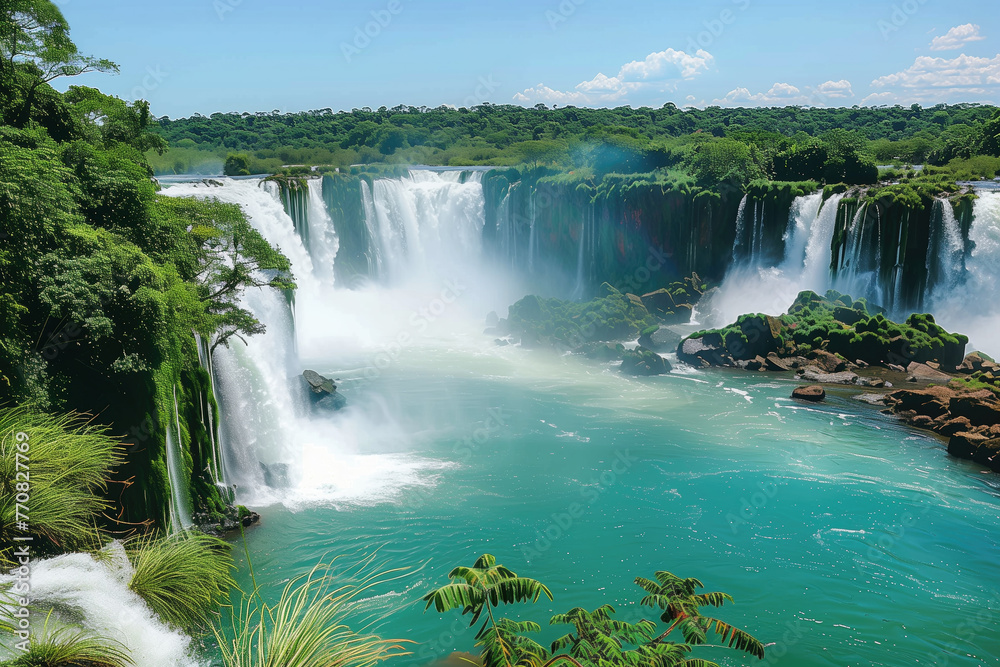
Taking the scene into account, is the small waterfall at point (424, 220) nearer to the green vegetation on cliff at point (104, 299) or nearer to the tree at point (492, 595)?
the green vegetation on cliff at point (104, 299)

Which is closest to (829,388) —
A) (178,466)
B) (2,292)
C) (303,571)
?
(303,571)

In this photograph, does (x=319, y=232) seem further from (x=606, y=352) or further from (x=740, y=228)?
(x=740, y=228)

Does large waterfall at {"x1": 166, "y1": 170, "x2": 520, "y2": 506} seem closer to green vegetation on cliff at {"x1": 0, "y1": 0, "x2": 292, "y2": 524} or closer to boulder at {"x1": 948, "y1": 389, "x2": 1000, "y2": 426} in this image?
green vegetation on cliff at {"x1": 0, "y1": 0, "x2": 292, "y2": 524}

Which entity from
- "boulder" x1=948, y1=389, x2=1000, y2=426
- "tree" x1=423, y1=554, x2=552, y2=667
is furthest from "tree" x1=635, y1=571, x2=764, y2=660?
"boulder" x1=948, y1=389, x2=1000, y2=426

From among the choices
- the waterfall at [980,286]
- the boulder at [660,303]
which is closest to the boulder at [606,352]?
the boulder at [660,303]

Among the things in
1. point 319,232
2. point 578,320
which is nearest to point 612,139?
point 578,320

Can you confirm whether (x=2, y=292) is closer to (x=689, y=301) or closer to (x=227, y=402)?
(x=227, y=402)
